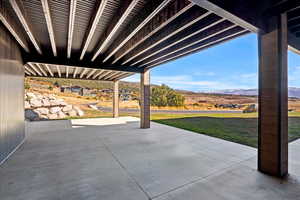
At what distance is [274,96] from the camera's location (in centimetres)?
246

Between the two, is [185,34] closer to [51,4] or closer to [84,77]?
[51,4]

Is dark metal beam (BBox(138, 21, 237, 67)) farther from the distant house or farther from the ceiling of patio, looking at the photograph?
the distant house

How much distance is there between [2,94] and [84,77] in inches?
269

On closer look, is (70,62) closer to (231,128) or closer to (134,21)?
(134,21)

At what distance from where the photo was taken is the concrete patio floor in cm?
199

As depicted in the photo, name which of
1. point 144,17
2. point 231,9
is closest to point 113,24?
point 144,17

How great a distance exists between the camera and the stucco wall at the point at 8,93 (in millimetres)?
3053

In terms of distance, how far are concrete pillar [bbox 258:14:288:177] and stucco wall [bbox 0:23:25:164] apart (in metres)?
5.41

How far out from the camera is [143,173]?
2.58 meters

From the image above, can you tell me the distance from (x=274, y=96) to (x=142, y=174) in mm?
2775

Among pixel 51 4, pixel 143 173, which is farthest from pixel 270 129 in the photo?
pixel 51 4

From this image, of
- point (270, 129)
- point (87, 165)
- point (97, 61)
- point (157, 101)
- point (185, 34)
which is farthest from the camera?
point (157, 101)

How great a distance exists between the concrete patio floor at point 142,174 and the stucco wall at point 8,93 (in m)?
0.39

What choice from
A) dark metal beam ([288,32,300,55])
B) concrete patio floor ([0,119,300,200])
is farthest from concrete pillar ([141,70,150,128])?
dark metal beam ([288,32,300,55])
